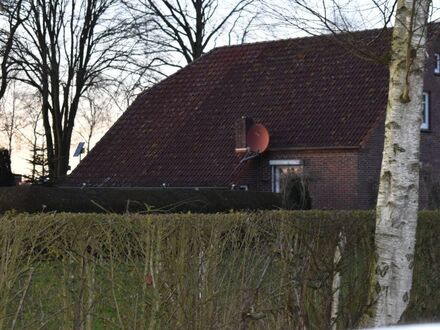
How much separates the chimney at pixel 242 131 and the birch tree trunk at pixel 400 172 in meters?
23.9

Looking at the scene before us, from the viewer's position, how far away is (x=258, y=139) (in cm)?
3131

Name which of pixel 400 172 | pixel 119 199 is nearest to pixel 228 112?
pixel 119 199

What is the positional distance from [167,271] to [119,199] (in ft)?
47.0

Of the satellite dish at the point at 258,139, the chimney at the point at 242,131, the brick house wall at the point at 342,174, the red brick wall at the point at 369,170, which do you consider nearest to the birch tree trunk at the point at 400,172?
the brick house wall at the point at 342,174

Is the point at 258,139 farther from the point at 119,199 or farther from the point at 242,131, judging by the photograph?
the point at 119,199

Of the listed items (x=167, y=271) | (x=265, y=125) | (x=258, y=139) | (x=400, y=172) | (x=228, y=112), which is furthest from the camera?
(x=228, y=112)

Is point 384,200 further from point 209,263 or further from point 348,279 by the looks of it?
point 209,263

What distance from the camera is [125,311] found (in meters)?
6.43

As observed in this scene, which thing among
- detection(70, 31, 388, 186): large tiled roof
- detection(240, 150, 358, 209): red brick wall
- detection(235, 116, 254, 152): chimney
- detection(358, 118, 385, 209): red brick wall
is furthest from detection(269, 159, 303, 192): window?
detection(358, 118, 385, 209): red brick wall

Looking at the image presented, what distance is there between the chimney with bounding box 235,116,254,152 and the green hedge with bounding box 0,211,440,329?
2401 cm

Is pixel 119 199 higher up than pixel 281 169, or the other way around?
pixel 281 169

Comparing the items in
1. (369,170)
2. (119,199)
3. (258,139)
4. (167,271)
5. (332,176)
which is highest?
(258,139)

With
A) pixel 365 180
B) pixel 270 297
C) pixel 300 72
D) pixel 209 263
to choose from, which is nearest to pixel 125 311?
pixel 209 263

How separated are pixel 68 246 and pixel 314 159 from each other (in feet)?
81.8
